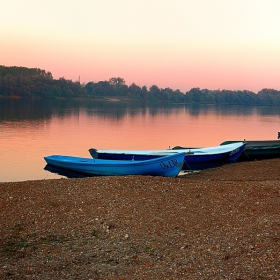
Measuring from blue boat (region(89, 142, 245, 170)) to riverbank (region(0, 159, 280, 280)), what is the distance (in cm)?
946

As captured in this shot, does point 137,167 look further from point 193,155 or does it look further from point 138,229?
point 138,229

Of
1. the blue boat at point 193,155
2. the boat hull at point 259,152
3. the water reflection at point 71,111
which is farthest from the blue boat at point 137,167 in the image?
the water reflection at point 71,111

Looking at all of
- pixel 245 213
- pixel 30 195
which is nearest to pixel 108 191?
pixel 30 195

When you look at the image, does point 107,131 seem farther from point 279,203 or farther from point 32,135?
point 279,203

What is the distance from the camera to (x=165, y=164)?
18328 mm

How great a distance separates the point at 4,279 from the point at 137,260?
2.71 meters

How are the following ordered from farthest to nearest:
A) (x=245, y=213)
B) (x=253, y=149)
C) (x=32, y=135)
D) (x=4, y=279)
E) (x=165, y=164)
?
(x=32, y=135)
(x=253, y=149)
(x=165, y=164)
(x=245, y=213)
(x=4, y=279)

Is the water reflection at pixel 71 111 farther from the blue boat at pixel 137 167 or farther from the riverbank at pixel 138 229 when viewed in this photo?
the riverbank at pixel 138 229

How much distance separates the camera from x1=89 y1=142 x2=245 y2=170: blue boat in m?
24.4

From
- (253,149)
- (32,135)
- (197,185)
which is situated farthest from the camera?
(32,135)

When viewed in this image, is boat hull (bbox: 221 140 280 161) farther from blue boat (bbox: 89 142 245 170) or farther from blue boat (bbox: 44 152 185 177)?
blue boat (bbox: 44 152 185 177)

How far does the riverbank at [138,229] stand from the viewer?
7777 mm

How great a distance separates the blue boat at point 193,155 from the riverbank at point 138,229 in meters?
9.46

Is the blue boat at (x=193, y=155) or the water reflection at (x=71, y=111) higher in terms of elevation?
the water reflection at (x=71, y=111)
